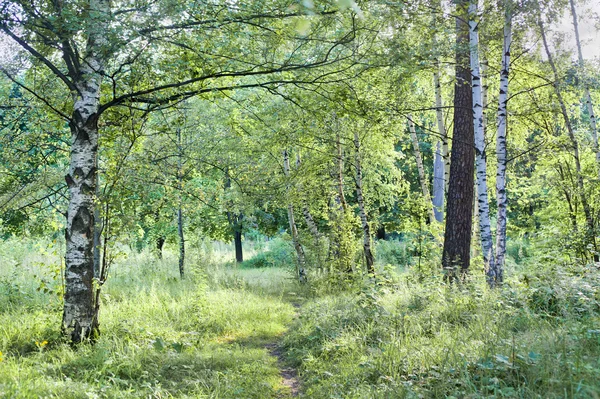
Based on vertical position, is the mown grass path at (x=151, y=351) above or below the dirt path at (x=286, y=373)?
above

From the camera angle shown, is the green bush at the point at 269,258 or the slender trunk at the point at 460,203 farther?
the green bush at the point at 269,258

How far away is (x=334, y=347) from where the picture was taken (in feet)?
18.4

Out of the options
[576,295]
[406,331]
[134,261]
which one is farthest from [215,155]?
[576,295]

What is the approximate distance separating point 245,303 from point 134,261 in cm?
524

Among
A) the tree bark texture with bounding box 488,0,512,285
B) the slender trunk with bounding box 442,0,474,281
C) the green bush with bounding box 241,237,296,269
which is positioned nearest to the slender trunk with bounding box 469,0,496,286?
the tree bark texture with bounding box 488,0,512,285

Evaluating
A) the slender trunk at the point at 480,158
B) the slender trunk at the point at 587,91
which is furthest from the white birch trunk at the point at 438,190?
the slender trunk at the point at 480,158

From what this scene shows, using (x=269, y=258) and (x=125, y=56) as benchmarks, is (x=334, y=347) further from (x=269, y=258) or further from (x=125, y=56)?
(x=269, y=258)

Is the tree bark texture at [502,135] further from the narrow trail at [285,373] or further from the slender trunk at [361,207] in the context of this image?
the narrow trail at [285,373]

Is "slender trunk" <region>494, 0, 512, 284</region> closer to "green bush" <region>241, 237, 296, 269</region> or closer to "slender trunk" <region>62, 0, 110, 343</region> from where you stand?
"slender trunk" <region>62, 0, 110, 343</region>

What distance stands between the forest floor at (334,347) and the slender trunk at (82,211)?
1.12 ft

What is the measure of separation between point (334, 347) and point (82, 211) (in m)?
3.78

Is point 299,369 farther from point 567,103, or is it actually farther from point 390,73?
point 567,103

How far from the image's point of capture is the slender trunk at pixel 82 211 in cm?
564

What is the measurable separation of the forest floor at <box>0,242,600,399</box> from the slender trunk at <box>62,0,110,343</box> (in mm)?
341
